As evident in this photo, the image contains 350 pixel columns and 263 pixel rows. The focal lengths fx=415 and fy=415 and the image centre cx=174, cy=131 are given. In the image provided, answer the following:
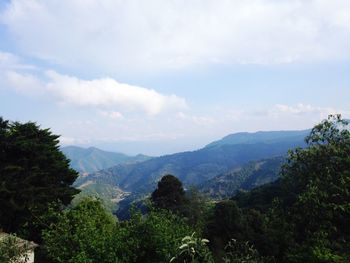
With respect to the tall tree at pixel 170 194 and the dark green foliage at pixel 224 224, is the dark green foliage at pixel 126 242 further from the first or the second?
the tall tree at pixel 170 194

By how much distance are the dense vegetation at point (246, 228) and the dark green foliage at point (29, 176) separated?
4061 millimetres

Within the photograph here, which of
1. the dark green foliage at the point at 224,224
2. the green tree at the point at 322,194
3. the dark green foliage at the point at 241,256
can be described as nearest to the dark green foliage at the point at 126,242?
the dark green foliage at the point at 241,256

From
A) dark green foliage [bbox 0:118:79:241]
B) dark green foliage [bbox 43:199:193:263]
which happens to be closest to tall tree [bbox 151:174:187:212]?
dark green foliage [bbox 0:118:79:241]

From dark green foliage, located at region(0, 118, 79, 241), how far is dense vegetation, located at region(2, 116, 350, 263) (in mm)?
4061

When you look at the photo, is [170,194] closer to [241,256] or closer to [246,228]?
[246,228]

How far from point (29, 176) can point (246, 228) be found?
20.5 m

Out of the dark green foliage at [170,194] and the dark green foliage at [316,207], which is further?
the dark green foliage at [170,194]

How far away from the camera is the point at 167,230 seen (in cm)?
2227

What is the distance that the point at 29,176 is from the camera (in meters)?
36.8

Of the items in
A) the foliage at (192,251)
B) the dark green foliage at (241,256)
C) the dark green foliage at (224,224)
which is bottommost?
A: the dark green foliage at (224,224)

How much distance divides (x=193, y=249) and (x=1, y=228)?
23522 mm

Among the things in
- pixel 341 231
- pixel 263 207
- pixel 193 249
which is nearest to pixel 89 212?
pixel 193 249

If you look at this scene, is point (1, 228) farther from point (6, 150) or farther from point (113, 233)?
point (113, 233)

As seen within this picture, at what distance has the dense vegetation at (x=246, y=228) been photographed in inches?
838
